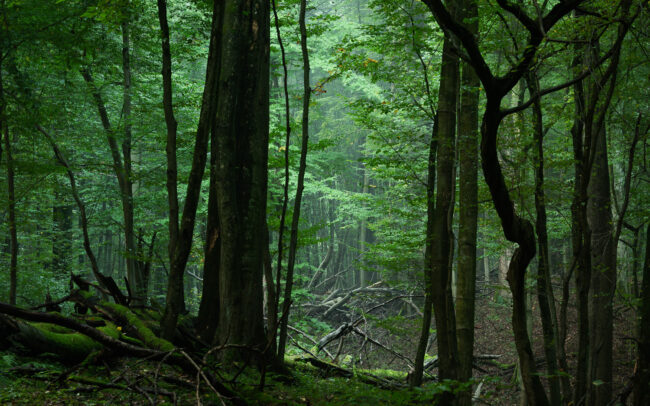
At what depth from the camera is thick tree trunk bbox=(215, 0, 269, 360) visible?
16.8 ft

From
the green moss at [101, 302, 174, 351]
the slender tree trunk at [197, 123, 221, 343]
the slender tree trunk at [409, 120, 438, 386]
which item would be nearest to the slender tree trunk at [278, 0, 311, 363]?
the slender tree trunk at [197, 123, 221, 343]

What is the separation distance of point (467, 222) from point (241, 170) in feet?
9.78

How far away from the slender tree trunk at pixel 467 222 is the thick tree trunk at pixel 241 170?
2.50 metres

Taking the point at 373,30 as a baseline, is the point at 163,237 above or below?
below

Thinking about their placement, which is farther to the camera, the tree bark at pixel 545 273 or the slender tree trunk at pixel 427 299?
the slender tree trunk at pixel 427 299

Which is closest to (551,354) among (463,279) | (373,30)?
(463,279)

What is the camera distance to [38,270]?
12766mm

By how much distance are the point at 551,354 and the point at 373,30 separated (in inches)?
225

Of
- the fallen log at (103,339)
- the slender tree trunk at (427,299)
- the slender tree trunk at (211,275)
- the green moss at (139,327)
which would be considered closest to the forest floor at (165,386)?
the fallen log at (103,339)

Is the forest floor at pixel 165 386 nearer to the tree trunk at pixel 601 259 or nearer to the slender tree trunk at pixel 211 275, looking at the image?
the slender tree trunk at pixel 211 275

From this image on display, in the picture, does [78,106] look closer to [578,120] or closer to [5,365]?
[5,365]

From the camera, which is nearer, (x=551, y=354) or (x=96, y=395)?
(x=96, y=395)

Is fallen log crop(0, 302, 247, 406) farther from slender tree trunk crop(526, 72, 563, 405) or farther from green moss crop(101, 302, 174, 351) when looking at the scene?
slender tree trunk crop(526, 72, 563, 405)

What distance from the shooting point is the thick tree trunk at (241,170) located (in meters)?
5.11
